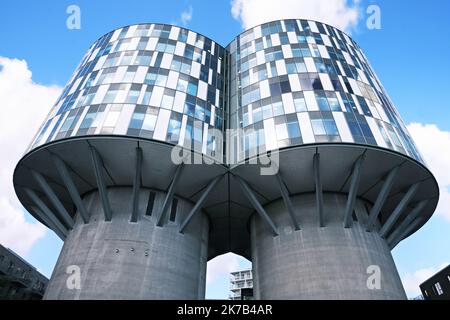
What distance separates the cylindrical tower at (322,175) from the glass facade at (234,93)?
14 cm

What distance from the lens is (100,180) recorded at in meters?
23.4

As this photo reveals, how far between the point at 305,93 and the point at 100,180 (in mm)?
17323

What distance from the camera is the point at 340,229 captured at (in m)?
25.1

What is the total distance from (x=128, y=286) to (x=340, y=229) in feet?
53.7

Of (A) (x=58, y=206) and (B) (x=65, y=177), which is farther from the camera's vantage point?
(A) (x=58, y=206)

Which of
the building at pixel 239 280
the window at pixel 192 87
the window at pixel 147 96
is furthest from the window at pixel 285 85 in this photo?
the building at pixel 239 280

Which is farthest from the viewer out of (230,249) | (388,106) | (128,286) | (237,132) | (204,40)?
(230,249)

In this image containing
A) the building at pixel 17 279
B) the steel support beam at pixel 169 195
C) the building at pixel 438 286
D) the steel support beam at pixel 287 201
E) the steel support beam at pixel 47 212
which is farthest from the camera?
the building at pixel 438 286

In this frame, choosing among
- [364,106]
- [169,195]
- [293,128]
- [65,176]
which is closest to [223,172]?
[169,195]

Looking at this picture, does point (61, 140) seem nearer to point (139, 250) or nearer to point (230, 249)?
point (139, 250)

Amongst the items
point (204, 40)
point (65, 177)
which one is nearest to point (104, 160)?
point (65, 177)

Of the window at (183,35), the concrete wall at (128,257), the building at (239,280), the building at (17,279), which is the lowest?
the concrete wall at (128,257)

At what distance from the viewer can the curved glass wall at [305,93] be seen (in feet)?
77.5

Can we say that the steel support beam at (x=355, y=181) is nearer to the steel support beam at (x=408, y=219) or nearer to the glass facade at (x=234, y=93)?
the glass facade at (x=234, y=93)
